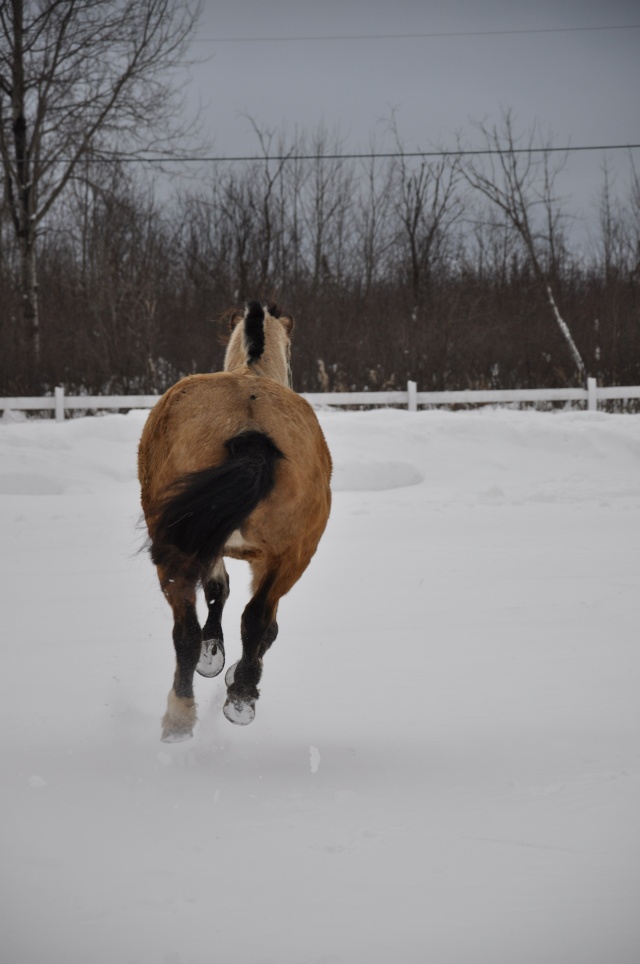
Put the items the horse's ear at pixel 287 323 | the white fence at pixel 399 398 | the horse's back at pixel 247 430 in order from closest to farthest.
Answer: the horse's back at pixel 247 430, the horse's ear at pixel 287 323, the white fence at pixel 399 398

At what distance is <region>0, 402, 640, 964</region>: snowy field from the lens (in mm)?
2156

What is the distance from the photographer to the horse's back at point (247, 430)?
3.33m

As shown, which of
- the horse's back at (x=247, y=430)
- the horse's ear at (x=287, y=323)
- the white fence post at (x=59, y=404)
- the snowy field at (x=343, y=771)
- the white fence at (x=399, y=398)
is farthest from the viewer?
the white fence post at (x=59, y=404)

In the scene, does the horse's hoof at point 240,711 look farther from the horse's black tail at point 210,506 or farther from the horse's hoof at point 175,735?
the horse's black tail at point 210,506

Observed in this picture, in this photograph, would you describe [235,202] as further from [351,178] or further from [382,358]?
[382,358]

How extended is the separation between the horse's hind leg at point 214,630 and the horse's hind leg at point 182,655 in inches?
14.5

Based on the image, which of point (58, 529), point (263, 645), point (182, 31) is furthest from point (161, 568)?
point (182, 31)

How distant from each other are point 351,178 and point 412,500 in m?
22.7

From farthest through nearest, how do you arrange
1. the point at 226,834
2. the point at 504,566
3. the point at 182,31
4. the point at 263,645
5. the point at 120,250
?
the point at 120,250 → the point at 182,31 → the point at 504,566 → the point at 263,645 → the point at 226,834

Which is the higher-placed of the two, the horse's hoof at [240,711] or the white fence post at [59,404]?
the white fence post at [59,404]

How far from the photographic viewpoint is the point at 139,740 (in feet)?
11.1

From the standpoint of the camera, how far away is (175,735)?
11.1 feet

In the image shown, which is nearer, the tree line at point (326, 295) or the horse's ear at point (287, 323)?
the horse's ear at point (287, 323)

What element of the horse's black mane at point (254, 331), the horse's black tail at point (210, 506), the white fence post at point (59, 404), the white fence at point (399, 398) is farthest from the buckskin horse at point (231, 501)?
the white fence post at point (59, 404)
